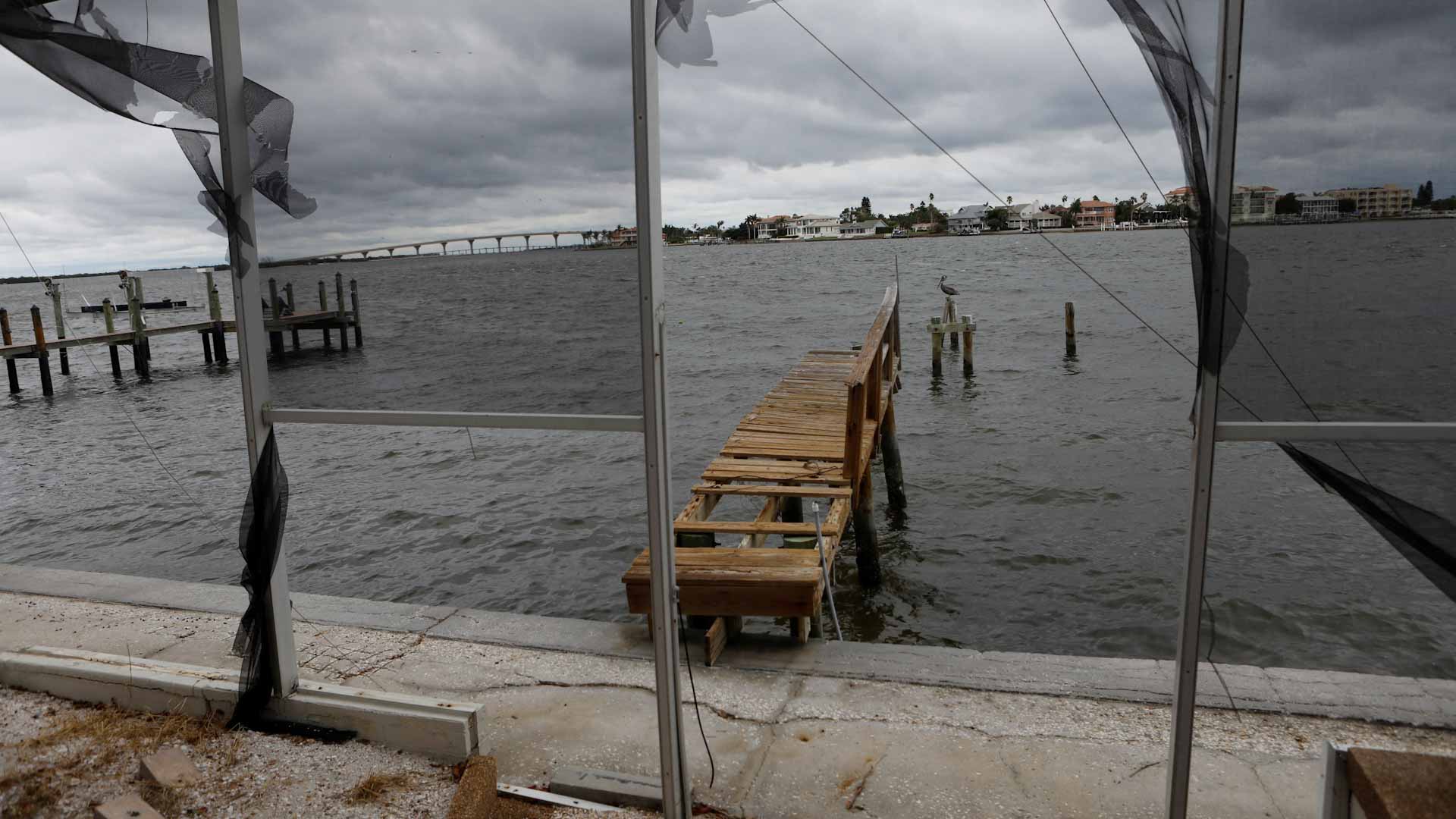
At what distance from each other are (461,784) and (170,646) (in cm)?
260

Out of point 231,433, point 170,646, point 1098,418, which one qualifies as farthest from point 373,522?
point 1098,418

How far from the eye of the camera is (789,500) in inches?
362

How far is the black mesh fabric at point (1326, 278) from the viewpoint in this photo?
234 cm

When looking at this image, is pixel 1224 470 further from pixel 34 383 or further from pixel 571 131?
pixel 34 383

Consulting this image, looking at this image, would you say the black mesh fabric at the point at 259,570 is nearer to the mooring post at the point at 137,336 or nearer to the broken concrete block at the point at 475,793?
the broken concrete block at the point at 475,793

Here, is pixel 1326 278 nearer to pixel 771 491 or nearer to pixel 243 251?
pixel 243 251

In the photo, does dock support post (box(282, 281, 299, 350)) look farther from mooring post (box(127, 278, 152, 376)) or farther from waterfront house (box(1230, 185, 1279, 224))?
mooring post (box(127, 278, 152, 376))

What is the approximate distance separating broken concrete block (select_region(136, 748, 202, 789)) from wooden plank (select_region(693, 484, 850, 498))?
3961 mm

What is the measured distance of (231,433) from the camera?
18.5 meters

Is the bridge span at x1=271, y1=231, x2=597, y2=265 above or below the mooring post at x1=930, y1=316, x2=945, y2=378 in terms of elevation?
above

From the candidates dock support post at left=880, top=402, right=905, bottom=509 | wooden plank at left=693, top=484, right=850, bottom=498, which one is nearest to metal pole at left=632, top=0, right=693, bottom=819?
wooden plank at left=693, top=484, right=850, bottom=498

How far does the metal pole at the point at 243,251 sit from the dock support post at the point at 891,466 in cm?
918

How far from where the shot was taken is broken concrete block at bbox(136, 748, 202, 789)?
328 centimetres

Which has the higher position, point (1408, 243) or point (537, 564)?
point (1408, 243)
